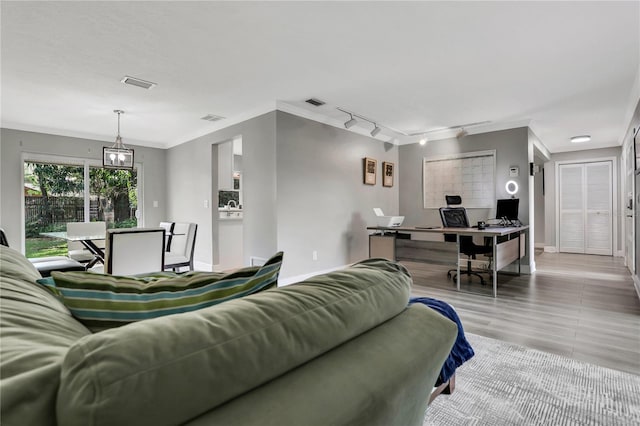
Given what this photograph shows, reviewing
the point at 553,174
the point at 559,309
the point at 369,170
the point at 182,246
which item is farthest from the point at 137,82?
the point at 553,174

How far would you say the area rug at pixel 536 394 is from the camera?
5.44 ft

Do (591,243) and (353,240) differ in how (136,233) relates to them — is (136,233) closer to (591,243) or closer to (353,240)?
(353,240)

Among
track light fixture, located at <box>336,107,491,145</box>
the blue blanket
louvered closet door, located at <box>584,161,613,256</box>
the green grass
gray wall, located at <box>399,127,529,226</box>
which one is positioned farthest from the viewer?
louvered closet door, located at <box>584,161,613,256</box>

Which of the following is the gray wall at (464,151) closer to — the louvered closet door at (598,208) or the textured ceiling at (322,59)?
the textured ceiling at (322,59)

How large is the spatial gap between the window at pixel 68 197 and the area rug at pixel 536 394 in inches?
253

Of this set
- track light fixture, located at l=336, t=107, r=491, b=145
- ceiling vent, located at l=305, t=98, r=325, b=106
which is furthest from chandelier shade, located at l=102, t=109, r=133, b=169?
track light fixture, located at l=336, t=107, r=491, b=145

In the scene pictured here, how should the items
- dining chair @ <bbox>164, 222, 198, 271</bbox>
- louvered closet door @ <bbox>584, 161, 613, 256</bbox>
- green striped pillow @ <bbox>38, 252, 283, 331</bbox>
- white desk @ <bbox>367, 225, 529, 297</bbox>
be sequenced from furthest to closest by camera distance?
1. louvered closet door @ <bbox>584, 161, 613, 256</bbox>
2. dining chair @ <bbox>164, 222, 198, 271</bbox>
3. white desk @ <bbox>367, 225, 529, 297</bbox>
4. green striped pillow @ <bbox>38, 252, 283, 331</bbox>

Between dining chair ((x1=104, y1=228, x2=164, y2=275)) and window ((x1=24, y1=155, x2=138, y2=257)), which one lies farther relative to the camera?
window ((x1=24, y1=155, x2=138, y2=257))

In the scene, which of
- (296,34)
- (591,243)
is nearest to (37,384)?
(296,34)

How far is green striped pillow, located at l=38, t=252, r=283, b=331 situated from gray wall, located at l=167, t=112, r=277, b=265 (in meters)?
3.44

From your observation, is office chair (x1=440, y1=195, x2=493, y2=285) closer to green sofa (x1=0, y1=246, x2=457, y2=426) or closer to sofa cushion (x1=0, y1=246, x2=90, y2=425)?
green sofa (x1=0, y1=246, x2=457, y2=426)

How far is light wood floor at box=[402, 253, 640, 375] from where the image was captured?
2.49m

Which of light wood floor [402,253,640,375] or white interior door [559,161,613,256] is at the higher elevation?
white interior door [559,161,613,256]

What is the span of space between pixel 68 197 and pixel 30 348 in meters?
6.67
